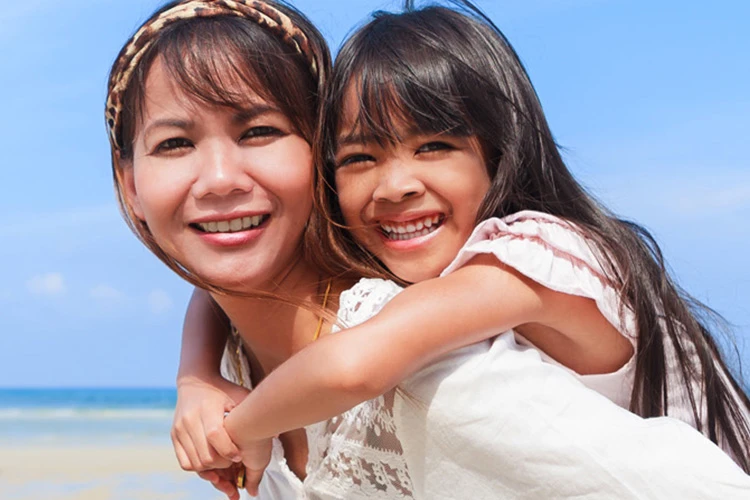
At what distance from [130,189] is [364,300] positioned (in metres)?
1.01

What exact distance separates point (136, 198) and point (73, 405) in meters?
19.5

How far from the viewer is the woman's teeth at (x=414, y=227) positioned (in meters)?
2.54

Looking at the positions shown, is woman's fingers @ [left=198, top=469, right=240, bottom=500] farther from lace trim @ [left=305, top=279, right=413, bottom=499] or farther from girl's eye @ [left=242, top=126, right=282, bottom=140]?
girl's eye @ [left=242, top=126, right=282, bottom=140]

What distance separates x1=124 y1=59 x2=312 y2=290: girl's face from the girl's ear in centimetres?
19

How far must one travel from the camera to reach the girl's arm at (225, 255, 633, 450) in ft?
6.12

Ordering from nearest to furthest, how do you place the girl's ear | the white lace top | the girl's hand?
1. the white lace top
2. the girl's hand
3. the girl's ear

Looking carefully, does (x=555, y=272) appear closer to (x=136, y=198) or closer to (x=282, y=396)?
(x=282, y=396)

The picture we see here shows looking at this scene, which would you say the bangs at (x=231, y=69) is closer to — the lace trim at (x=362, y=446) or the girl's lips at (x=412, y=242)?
the girl's lips at (x=412, y=242)

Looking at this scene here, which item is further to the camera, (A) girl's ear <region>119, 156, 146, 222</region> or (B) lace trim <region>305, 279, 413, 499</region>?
(A) girl's ear <region>119, 156, 146, 222</region>

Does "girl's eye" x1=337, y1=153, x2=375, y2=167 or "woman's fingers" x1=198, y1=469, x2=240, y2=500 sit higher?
"girl's eye" x1=337, y1=153, x2=375, y2=167

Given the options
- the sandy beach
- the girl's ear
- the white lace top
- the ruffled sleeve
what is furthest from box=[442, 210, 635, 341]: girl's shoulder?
the sandy beach

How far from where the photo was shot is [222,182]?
2461 millimetres

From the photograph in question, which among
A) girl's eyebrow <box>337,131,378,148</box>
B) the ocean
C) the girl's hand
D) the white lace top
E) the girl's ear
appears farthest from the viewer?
the ocean

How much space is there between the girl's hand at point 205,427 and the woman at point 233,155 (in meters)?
0.03
